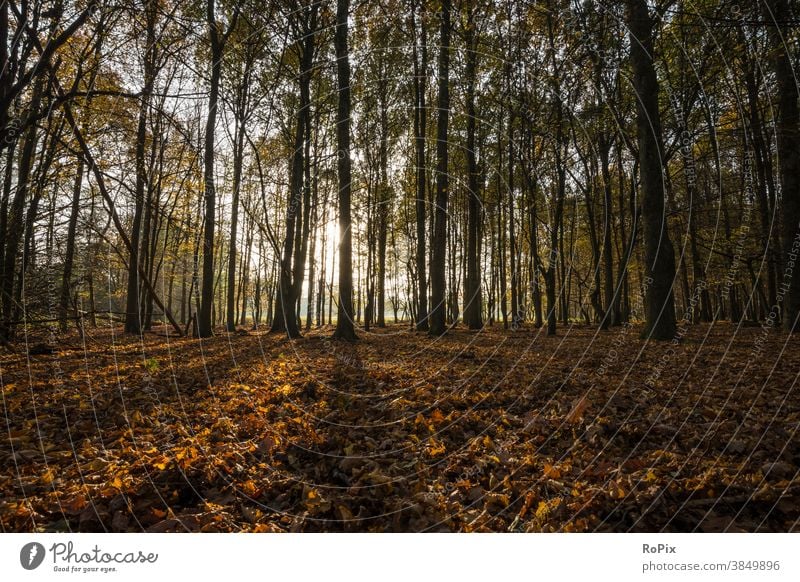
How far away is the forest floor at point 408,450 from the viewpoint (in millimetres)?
2760

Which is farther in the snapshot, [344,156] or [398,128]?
[398,128]

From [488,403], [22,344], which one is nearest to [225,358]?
[22,344]

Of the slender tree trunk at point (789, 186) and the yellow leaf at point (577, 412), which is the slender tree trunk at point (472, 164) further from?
the yellow leaf at point (577, 412)

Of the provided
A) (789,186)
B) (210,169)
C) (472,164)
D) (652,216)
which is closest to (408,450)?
(652,216)

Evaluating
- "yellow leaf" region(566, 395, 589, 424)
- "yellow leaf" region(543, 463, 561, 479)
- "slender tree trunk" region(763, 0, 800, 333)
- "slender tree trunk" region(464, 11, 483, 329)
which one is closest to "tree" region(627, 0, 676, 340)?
"slender tree trunk" region(763, 0, 800, 333)

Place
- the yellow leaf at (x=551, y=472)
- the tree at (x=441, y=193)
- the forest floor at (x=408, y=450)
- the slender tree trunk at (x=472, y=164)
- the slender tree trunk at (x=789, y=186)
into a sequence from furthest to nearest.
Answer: the slender tree trunk at (x=472, y=164) < the tree at (x=441, y=193) < the slender tree trunk at (x=789, y=186) < the yellow leaf at (x=551, y=472) < the forest floor at (x=408, y=450)

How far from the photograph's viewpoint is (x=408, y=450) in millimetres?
3994

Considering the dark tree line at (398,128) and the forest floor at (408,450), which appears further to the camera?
the dark tree line at (398,128)

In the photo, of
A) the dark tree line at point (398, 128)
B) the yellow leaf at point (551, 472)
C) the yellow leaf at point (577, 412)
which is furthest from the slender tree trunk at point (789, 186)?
the yellow leaf at point (551, 472)

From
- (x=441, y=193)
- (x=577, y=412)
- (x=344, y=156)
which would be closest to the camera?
(x=577, y=412)

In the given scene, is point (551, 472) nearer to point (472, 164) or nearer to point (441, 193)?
point (441, 193)

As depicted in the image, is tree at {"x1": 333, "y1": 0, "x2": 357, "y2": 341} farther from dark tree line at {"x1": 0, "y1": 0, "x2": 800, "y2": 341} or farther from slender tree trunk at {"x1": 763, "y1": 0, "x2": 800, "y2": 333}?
slender tree trunk at {"x1": 763, "y1": 0, "x2": 800, "y2": 333}

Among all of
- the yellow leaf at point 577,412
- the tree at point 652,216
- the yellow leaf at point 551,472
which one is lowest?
the yellow leaf at point 551,472

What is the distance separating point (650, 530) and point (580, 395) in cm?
315
